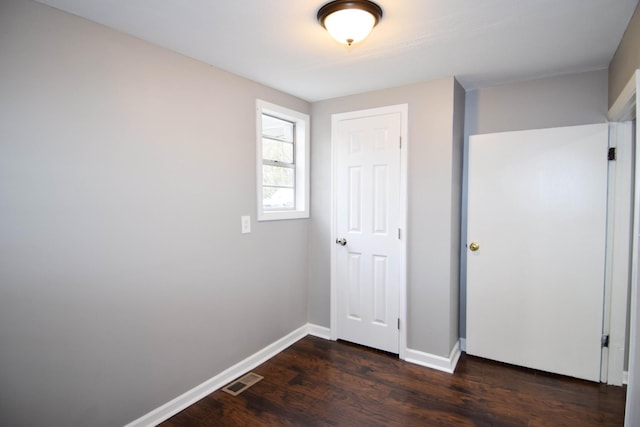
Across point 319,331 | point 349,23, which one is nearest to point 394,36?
point 349,23

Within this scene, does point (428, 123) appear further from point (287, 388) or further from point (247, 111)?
point (287, 388)

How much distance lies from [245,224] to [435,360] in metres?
1.95

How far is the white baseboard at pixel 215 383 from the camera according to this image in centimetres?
204

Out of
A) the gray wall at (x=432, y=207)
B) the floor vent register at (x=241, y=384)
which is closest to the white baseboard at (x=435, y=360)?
the gray wall at (x=432, y=207)

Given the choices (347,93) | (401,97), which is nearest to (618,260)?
(401,97)

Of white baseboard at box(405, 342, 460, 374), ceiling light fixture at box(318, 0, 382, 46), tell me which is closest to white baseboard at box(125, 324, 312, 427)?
white baseboard at box(405, 342, 460, 374)

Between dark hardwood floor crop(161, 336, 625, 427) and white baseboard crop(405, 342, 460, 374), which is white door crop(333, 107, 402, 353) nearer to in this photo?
white baseboard crop(405, 342, 460, 374)

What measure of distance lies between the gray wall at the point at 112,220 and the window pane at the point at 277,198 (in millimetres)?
376

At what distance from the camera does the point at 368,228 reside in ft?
9.98

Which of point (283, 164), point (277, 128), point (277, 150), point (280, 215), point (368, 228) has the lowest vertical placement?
point (368, 228)

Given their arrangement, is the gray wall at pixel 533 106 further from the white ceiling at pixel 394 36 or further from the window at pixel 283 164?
the window at pixel 283 164

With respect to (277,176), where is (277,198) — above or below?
below

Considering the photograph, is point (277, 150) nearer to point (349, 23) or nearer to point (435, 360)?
point (349, 23)

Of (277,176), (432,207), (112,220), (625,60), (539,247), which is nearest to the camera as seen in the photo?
(112,220)
